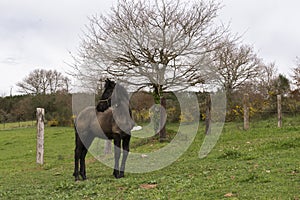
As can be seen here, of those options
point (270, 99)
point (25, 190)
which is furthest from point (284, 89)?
point (25, 190)

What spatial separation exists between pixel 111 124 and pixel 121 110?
0.47m

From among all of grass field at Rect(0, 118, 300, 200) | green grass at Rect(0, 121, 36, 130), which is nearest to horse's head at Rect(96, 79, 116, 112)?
grass field at Rect(0, 118, 300, 200)

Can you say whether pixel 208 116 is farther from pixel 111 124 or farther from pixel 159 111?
pixel 111 124

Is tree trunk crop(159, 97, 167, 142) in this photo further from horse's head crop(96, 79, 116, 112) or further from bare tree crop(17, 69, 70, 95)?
bare tree crop(17, 69, 70, 95)

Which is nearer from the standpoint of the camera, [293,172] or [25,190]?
[293,172]

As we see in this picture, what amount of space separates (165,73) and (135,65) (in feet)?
5.27

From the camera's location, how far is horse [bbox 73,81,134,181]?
865cm

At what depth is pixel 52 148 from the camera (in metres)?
21.5

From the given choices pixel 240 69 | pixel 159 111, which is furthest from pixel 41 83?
pixel 159 111

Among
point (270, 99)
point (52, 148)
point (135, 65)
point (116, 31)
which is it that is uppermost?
point (116, 31)

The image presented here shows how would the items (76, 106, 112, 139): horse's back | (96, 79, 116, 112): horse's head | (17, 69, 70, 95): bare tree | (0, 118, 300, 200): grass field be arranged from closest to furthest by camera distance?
1. (0, 118, 300, 200): grass field
2. (96, 79, 116, 112): horse's head
3. (76, 106, 112, 139): horse's back
4. (17, 69, 70, 95): bare tree

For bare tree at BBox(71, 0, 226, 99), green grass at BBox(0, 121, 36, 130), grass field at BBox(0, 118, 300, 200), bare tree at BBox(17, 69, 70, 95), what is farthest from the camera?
bare tree at BBox(17, 69, 70, 95)

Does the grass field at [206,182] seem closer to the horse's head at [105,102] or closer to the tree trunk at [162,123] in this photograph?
the horse's head at [105,102]

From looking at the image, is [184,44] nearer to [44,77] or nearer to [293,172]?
[293,172]
